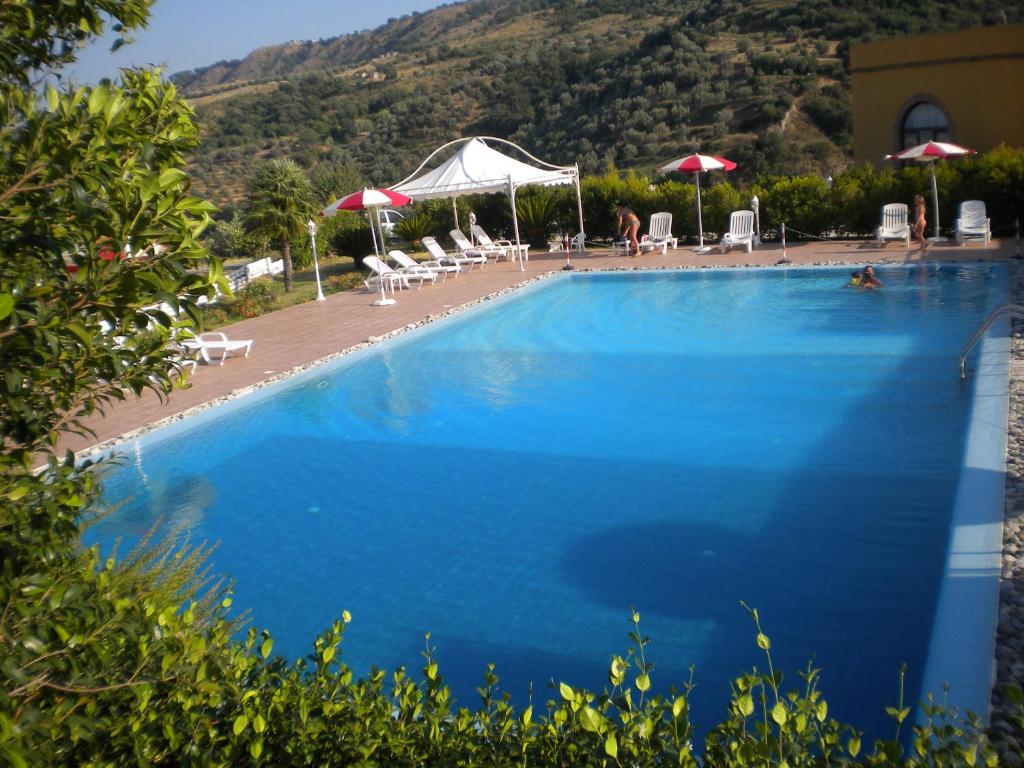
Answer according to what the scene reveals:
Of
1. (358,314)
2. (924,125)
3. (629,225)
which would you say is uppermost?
(924,125)

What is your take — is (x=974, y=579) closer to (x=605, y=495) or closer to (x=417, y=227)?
(x=605, y=495)

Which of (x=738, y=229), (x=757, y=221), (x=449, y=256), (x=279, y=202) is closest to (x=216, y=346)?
(x=279, y=202)

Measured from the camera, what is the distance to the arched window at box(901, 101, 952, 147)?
20.7m

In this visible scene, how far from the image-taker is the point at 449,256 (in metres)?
19.6

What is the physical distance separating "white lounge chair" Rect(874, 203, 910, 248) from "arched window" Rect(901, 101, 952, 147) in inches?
231

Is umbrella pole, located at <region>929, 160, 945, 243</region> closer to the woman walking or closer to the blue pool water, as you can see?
the woman walking

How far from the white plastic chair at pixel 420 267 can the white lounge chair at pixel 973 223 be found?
9.40 metres

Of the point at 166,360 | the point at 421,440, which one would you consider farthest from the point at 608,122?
the point at 166,360

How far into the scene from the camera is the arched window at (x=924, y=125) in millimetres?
20703

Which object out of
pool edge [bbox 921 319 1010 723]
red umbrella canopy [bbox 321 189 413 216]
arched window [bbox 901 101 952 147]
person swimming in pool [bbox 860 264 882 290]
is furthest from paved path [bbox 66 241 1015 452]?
pool edge [bbox 921 319 1010 723]

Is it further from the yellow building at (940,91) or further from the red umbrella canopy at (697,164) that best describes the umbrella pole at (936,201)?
the yellow building at (940,91)

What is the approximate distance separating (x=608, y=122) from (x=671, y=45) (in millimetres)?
6053

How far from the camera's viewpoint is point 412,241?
23.0 m

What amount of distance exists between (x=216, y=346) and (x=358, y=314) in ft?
11.5
